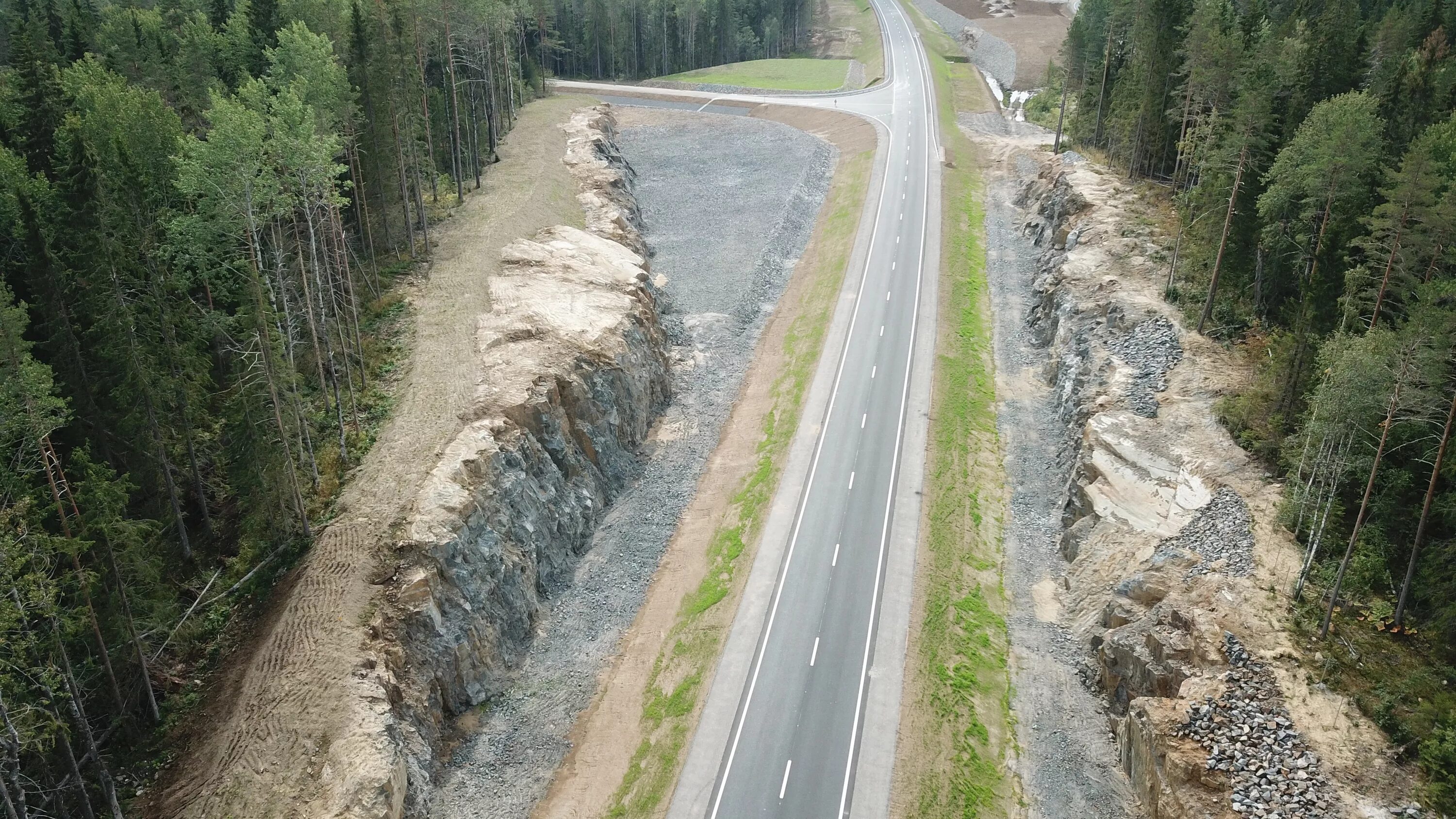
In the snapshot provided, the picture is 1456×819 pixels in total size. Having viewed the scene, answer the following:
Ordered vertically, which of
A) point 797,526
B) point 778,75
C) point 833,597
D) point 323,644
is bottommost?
point 833,597

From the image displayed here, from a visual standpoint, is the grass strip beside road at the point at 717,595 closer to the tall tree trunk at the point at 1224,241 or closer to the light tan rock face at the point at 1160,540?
the light tan rock face at the point at 1160,540

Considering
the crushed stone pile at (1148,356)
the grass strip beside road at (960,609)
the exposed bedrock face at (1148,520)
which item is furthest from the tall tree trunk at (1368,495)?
the crushed stone pile at (1148,356)

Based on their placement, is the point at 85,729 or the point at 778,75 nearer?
the point at 85,729

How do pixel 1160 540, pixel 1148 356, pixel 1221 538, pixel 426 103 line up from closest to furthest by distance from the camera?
pixel 1221 538
pixel 1160 540
pixel 1148 356
pixel 426 103

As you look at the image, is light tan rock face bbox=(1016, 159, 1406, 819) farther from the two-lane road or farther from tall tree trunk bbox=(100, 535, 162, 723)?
tall tree trunk bbox=(100, 535, 162, 723)

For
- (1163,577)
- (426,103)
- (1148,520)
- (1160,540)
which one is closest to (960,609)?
(1163,577)

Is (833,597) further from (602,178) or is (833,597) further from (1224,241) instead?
(602,178)

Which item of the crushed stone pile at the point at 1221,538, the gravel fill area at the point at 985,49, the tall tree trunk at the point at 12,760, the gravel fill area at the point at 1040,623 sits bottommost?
the gravel fill area at the point at 1040,623

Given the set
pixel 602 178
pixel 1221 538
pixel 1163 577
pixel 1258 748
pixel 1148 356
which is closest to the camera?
pixel 1258 748
